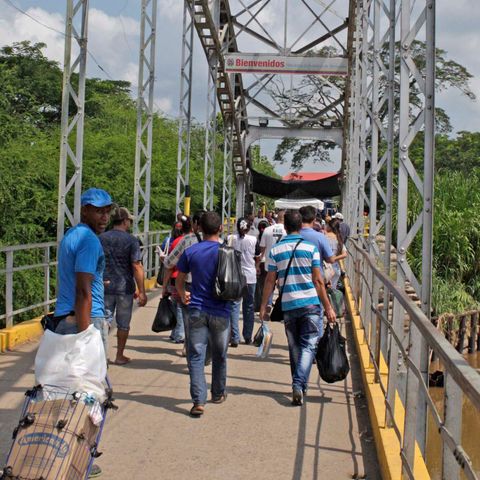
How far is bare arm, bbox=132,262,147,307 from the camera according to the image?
280 inches

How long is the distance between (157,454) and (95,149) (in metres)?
19.8

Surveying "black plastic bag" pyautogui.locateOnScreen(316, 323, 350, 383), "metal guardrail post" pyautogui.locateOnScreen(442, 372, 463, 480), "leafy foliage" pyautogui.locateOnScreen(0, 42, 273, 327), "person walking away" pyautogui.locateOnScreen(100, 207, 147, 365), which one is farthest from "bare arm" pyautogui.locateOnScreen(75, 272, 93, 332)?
"leafy foliage" pyautogui.locateOnScreen(0, 42, 273, 327)

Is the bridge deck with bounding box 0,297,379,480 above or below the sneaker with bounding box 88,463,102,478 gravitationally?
below

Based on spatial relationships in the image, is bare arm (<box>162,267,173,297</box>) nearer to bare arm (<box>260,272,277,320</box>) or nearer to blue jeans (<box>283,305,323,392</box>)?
bare arm (<box>260,272,277,320</box>)

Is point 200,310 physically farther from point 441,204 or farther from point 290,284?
point 441,204

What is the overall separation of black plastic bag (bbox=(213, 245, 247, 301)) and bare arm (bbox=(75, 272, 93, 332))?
86.0 inches

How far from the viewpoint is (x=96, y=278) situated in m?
4.88

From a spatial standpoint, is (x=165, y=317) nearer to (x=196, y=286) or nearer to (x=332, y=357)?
(x=196, y=286)

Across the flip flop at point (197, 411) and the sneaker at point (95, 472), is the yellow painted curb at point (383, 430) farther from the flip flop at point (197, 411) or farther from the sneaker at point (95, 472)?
the sneaker at point (95, 472)

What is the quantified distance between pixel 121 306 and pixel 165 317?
0.60 m

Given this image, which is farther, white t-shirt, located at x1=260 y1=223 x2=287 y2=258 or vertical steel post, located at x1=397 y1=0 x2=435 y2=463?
white t-shirt, located at x1=260 y1=223 x2=287 y2=258

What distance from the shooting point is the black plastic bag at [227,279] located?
255 inches

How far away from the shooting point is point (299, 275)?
23.1 ft

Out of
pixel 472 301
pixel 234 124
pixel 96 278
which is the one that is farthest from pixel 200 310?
pixel 234 124
